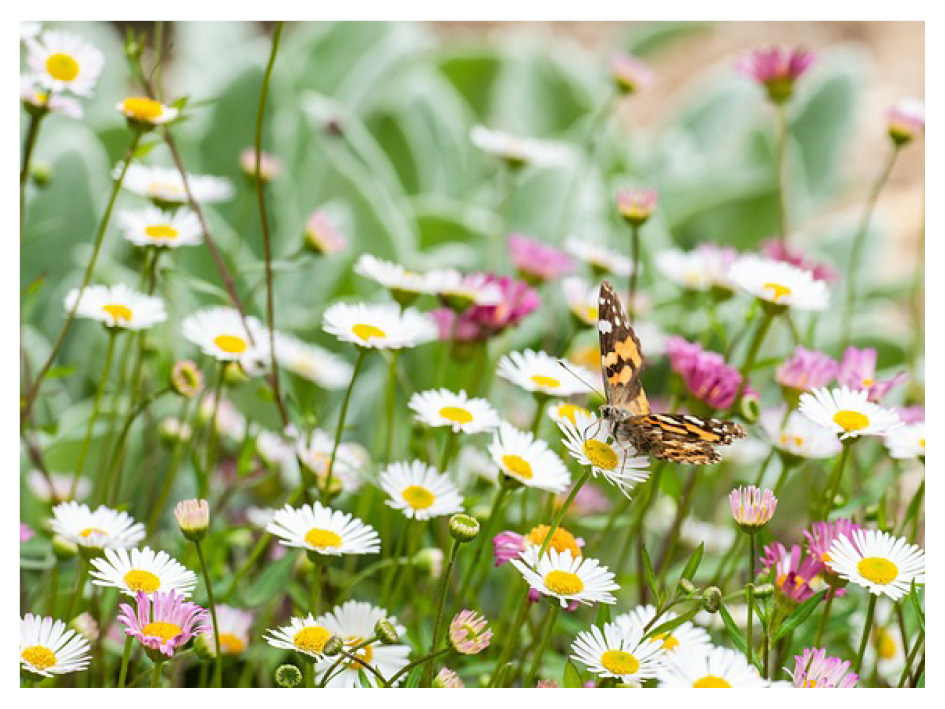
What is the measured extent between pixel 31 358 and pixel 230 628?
1.24 feet

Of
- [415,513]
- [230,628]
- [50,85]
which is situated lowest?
[230,628]

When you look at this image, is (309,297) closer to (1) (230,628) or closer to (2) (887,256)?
(1) (230,628)

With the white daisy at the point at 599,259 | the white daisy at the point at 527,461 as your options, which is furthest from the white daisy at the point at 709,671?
the white daisy at the point at 599,259

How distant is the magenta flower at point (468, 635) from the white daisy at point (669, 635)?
8 centimetres

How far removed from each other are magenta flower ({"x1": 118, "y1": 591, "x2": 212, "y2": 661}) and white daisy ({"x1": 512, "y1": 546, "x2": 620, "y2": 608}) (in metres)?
0.15

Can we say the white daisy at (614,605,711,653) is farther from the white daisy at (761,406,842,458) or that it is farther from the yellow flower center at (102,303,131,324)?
the yellow flower center at (102,303,131,324)

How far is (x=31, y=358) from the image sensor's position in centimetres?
91

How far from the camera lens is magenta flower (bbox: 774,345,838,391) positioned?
2.18 feet

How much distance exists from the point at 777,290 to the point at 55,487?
502 millimetres

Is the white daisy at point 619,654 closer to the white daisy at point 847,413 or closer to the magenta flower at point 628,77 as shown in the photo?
the white daisy at point 847,413

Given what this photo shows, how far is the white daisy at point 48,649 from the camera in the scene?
54cm

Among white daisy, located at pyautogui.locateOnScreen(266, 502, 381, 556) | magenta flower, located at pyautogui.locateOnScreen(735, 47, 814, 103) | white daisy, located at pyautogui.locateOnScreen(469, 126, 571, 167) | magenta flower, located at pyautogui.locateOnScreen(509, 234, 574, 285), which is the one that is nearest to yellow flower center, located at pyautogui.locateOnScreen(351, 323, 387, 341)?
white daisy, located at pyautogui.locateOnScreen(266, 502, 381, 556)
